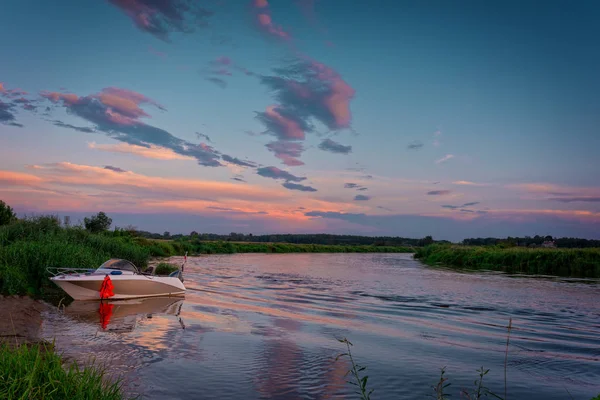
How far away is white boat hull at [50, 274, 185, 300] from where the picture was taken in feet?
49.2

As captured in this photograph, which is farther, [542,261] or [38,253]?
→ [542,261]

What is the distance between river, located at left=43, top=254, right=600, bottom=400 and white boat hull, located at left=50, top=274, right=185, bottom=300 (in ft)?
1.77

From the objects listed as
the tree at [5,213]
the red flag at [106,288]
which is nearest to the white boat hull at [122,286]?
the red flag at [106,288]

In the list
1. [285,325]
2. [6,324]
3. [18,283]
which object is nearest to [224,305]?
[285,325]

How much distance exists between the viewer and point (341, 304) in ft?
59.8

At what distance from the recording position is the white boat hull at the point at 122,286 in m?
15.0

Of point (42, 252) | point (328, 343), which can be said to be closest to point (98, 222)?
point (42, 252)

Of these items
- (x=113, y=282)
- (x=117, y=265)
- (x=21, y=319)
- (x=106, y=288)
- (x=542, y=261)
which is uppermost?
(x=542, y=261)

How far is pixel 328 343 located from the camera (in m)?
11.0

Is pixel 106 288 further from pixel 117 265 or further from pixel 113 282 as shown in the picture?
pixel 117 265

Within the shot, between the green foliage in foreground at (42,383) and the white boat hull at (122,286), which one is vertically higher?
the green foliage in foreground at (42,383)

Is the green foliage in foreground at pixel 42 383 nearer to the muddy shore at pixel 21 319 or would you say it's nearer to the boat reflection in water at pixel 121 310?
the muddy shore at pixel 21 319

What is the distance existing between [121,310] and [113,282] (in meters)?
1.79

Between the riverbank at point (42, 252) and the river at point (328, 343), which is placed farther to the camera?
the riverbank at point (42, 252)
